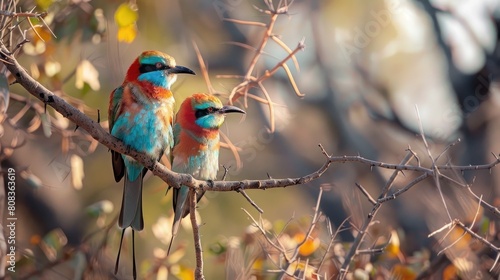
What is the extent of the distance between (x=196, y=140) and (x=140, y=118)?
0.47 meters

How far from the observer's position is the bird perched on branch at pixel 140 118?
9.55 feet

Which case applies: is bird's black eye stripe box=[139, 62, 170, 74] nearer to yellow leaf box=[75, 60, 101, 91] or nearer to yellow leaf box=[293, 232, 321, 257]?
yellow leaf box=[293, 232, 321, 257]

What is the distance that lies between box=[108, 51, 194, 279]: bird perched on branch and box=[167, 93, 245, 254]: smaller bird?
0.26 metres

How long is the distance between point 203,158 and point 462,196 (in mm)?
1301

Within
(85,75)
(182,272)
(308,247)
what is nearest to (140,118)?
(308,247)

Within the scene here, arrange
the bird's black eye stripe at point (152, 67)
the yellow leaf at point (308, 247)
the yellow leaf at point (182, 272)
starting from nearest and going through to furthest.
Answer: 1. the bird's black eye stripe at point (152, 67)
2. the yellow leaf at point (308, 247)
3. the yellow leaf at point (182, 272)

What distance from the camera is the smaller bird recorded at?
10.8 ft

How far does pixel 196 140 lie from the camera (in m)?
3.37

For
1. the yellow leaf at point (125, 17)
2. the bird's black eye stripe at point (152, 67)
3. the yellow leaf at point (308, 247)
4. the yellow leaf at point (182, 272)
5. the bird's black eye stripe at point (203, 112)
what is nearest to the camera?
the bird's black eye stripe at point (152, 67)

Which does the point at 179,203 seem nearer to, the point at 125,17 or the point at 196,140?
the point at 196,140

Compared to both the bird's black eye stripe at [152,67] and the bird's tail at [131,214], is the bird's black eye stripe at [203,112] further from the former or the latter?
the bird's tail at [131,214]

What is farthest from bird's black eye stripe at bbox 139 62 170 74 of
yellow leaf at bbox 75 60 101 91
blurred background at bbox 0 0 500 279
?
blurred background at bbox 0 0 500 279

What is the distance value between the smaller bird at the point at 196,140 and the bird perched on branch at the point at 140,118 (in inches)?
10.2

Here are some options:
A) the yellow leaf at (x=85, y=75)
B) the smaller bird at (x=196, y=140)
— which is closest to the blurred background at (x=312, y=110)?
Result: the yellow leaf at (x=85, y=75)
